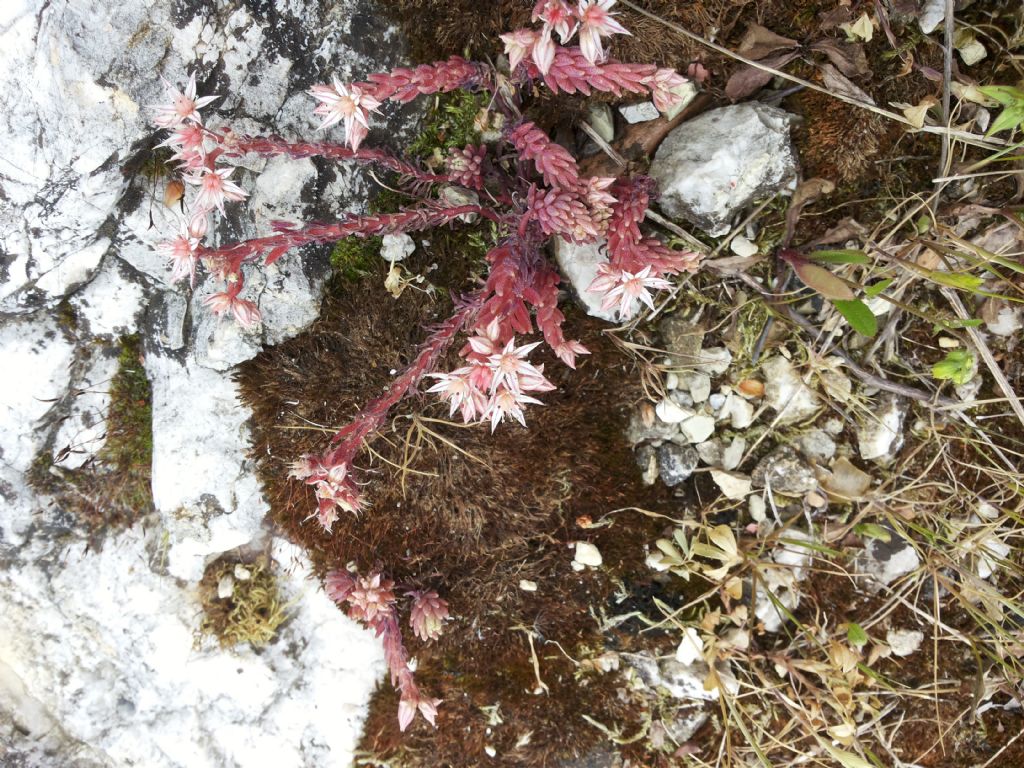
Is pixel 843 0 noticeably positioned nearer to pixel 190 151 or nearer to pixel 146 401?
pixel 190 151

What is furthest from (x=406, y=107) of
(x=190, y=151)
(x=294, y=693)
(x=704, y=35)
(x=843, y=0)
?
(x=294, y=693)

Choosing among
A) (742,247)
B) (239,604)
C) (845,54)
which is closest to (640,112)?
(742,247)

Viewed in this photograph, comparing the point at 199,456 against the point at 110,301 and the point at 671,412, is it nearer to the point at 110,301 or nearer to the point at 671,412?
the point at 110,301

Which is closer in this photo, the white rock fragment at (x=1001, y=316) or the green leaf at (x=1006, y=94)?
the green leaf at (x=1006, y=94)

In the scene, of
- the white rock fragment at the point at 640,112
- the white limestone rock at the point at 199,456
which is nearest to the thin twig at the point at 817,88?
the white rock fragment at the point at 640,112

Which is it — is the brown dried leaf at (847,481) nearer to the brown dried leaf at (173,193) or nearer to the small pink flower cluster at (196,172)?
the small pink flower cluster at (196,172)

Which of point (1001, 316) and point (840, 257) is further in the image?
point (1001, 316)
